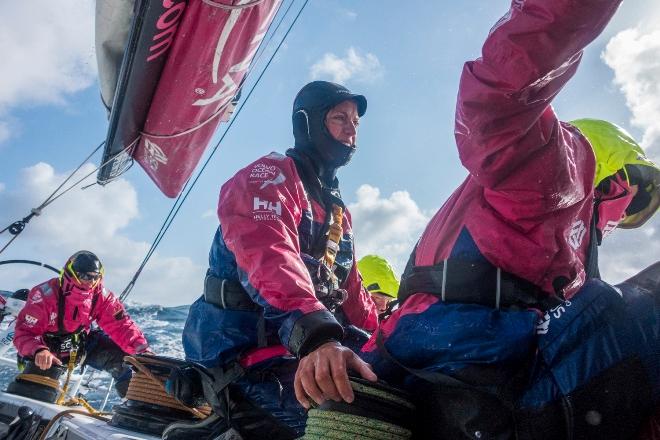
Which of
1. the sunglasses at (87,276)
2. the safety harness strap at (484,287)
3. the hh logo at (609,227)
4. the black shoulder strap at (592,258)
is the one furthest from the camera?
the sunglasses at (87,276)

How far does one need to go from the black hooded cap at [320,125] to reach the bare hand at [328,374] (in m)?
1.76

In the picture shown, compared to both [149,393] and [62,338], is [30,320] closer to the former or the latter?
[62,338]

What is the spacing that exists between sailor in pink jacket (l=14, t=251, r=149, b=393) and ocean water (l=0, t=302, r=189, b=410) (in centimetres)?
55

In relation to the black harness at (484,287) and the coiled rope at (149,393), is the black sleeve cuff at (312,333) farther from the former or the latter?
the coiled rope at (149,393)

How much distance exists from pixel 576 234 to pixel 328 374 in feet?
3.23

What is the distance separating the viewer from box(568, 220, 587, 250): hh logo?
4.77 ft

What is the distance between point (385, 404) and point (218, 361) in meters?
1.22

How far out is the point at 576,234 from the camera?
4.92ft

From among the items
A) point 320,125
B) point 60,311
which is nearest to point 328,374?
point 320,125

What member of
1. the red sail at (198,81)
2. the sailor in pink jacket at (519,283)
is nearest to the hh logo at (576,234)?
the sailor in pink jacket at (519,283)

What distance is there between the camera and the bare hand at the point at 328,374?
47.4 inches

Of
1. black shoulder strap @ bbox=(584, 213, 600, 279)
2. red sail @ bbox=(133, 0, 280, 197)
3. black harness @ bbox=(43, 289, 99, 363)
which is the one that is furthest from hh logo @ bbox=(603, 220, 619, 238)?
black harness @ bbox=(43, 289, 99, 363)

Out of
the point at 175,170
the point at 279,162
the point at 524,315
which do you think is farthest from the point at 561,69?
the point at 175,170

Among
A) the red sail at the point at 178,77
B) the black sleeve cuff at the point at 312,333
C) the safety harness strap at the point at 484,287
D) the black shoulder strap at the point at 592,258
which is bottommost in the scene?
the black sleeve cuff at the point at 312,333
